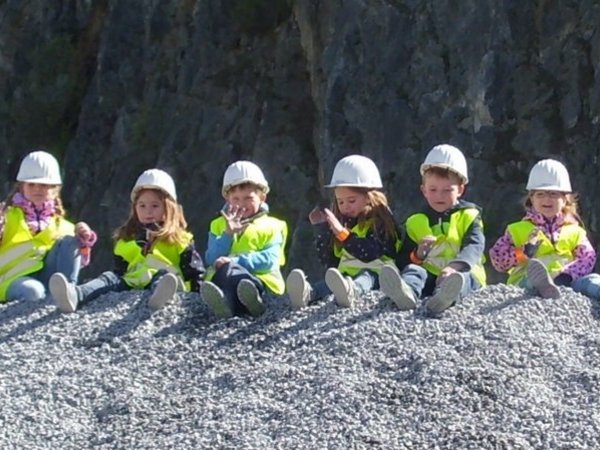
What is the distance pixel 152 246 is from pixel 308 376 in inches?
91.8

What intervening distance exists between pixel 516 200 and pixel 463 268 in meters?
8.87

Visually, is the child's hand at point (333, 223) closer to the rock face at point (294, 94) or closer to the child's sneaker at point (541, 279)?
the child's sneaker at point (541, 279)

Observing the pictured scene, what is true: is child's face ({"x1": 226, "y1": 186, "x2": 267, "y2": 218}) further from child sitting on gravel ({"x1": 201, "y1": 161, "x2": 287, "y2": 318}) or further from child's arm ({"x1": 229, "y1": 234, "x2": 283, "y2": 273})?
child's arm ({"x1": 229, "y1": 234, "x2": 283, "y2": 273})

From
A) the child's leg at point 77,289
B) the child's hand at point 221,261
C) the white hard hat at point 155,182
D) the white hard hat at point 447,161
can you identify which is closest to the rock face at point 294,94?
the white hard hat at point 447,161

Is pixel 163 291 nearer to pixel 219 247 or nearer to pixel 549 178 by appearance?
pixel 219 247

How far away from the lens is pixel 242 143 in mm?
24016

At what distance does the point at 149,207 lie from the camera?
37.7ft

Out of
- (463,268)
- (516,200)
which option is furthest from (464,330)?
(516,200)

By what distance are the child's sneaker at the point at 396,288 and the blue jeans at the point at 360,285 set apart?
0.31m

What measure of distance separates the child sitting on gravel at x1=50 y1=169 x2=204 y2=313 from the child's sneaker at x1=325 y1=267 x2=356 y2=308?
1.46 meters

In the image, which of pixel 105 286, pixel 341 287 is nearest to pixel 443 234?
pixel 341 287

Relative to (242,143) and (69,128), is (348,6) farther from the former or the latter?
(69,128)

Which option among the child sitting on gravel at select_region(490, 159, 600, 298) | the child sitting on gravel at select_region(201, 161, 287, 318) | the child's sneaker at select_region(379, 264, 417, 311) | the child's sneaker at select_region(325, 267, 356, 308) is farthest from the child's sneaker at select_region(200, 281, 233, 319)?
the child sitting on gravel at select_region(490, 159, 600, 298)

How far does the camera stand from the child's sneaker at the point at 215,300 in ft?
33.8
